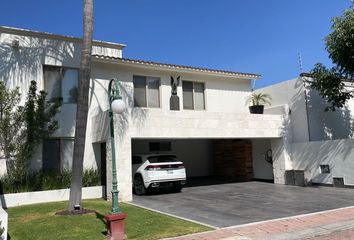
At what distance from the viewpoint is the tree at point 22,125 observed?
12641mm

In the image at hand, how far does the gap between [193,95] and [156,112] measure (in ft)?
15.3

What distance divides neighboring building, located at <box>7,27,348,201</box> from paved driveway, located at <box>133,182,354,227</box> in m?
1.74

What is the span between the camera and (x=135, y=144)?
1847 cm

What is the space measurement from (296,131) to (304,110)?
108 cm

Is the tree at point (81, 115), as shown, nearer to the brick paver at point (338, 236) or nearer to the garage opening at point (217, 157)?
the brick paver at point (338, 236)

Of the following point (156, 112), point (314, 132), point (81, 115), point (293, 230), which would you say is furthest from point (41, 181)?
point (314, 132)

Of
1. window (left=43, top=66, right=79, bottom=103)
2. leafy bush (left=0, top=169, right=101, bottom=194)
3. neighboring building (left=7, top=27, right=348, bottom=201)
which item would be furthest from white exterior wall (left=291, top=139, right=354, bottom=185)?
window (left=43, top=66, right=79, bottom=103)

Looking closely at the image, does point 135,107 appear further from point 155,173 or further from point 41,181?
point 41,181

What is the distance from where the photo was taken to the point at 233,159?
63.6 feet

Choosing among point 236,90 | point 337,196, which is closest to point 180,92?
point 236,90

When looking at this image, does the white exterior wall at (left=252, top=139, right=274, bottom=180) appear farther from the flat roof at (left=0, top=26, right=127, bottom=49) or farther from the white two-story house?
the flat roof at (left=0, top=26, right=127, bottom=49)

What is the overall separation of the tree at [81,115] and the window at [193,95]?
7.04 metres

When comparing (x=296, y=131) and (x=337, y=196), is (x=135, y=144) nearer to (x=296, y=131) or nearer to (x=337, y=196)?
(x=296, y=131)

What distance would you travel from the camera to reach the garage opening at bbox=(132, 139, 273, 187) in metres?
18.0
